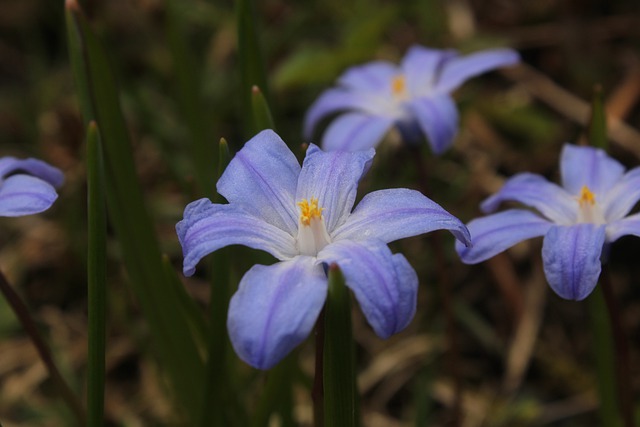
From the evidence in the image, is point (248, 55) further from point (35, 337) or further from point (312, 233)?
point (35, 337)

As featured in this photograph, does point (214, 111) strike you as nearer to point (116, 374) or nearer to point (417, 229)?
point (116, 374)

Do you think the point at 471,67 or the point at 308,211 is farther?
the point at 471,67

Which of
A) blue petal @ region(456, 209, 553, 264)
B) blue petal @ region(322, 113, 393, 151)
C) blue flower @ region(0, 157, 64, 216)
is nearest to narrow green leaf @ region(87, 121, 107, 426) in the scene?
blue flower @ region(0, 157, 64, 216)

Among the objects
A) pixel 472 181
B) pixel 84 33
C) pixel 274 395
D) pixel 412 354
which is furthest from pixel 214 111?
pixel 274 395

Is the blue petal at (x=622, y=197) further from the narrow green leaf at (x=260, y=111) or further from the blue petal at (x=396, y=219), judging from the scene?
the narrow green leaf at (x=260, y=111)

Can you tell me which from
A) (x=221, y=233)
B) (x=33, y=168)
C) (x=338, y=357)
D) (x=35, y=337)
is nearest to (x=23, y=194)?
(x=33, y=168)

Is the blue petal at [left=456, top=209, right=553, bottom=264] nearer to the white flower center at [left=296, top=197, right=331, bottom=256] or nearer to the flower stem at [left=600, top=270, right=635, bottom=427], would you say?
the flower stem at [left=600, top=270, right=635, bottom=427]

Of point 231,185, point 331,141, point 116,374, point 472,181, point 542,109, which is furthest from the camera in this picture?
point 542,109
